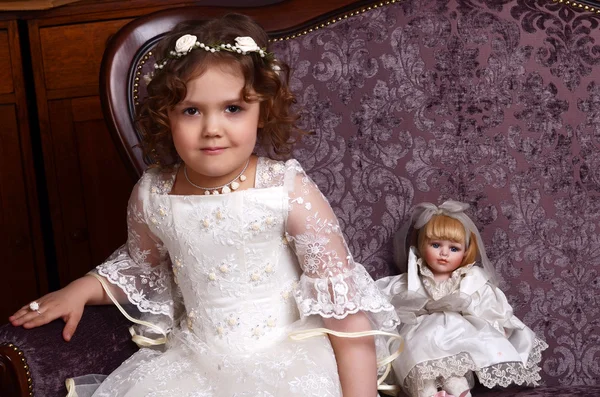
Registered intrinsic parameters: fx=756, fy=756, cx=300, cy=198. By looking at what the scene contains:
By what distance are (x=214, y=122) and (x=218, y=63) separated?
13 centimetres

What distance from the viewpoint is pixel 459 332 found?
5.90 feet

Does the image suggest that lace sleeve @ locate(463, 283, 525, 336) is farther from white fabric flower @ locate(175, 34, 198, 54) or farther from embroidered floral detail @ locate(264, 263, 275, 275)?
white fabric flower @ locate(175, 34, 198, 54)

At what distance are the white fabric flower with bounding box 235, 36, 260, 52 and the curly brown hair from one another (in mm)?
20

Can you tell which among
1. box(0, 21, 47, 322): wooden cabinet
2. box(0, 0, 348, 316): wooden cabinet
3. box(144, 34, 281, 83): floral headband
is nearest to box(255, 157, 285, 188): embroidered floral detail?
box(144, 34, 281, 83): floral headband

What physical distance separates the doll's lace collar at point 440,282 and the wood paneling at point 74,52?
152cm

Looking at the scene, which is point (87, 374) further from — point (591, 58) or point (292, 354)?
point (591, 58)

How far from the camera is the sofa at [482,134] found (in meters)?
1.98

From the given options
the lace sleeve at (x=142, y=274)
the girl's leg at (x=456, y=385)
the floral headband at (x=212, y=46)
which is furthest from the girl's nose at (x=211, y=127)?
the girl's leg at (x=456, y=385)

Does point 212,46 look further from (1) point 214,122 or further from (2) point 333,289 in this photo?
(2) point 333,289

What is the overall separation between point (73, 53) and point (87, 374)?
1515mm

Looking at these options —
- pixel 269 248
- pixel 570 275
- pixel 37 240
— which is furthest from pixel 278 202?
pixel 37 240

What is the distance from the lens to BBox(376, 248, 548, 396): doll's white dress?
1.75 m

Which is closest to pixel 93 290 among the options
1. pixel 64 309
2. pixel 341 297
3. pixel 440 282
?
pixel 64 309

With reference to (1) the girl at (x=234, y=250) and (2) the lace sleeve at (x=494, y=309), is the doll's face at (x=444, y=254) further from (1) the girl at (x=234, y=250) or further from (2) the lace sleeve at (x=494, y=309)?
(1) the girl at (x=234, y=250)
